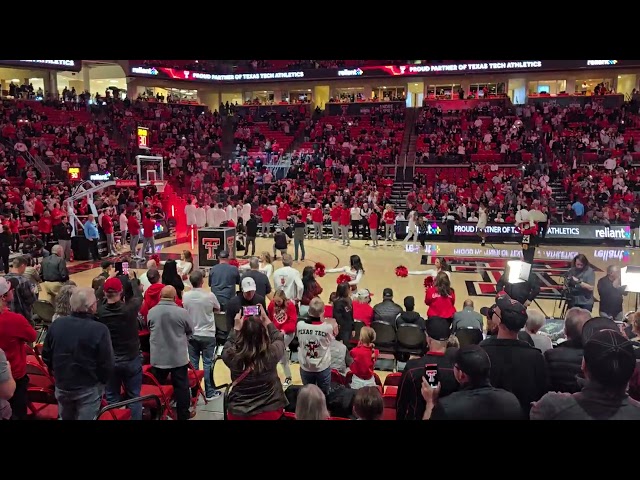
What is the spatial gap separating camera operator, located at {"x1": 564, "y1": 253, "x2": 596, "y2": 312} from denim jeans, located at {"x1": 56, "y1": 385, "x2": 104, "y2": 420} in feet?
23.6

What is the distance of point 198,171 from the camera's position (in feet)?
94.3

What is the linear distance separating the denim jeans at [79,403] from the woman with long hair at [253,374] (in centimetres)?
117

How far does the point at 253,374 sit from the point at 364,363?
4.88 ft

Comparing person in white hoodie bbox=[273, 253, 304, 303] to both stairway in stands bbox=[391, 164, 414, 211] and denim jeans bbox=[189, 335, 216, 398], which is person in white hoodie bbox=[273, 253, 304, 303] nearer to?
denim jeans bbox=[189, 335, 216, 398]

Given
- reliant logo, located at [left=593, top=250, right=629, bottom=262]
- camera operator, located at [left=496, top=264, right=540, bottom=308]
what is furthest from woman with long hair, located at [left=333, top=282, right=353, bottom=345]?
reliant logo, located at [left=593, top=250, right=629, bottom=262]

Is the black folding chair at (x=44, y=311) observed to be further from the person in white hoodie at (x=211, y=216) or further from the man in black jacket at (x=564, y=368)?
the person in white hoodie at (x=211, y=216)

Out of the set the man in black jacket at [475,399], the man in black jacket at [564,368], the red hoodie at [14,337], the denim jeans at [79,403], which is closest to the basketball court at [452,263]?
the denim jeans at [79,403]

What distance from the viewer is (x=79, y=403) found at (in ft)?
14.2

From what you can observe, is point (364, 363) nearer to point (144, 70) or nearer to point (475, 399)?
point (475, 399)

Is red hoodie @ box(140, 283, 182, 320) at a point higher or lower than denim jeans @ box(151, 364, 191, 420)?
higher

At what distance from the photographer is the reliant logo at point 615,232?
18.5m

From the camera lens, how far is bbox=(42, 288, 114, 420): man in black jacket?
4.19 metres

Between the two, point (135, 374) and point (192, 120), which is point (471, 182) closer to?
point (192, 120)

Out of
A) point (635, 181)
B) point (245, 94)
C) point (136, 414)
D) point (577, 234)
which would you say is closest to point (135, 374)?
point (136, 414)
